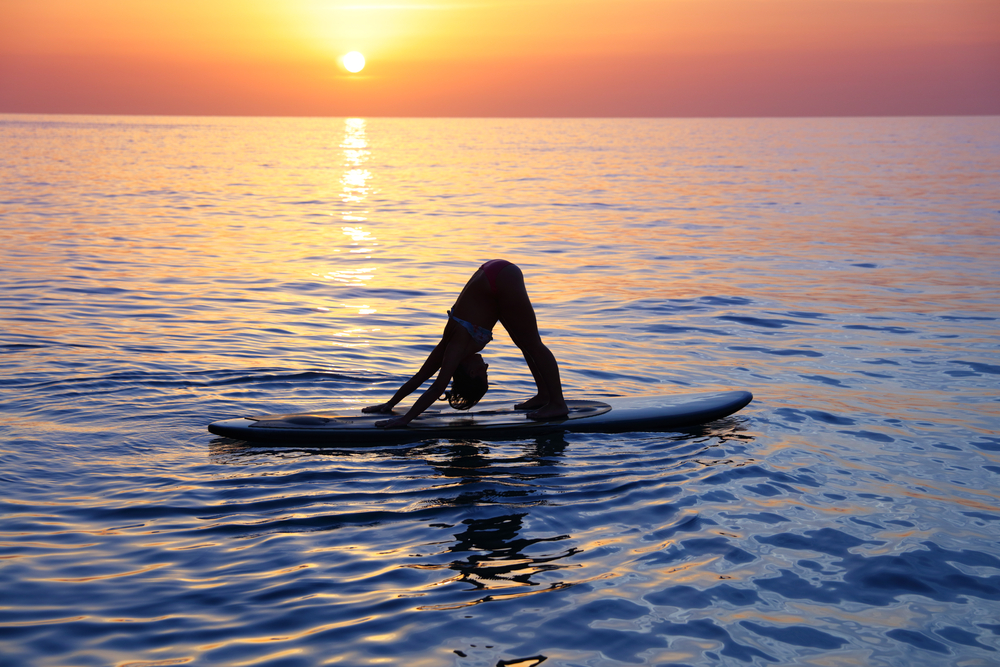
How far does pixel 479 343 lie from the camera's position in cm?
718

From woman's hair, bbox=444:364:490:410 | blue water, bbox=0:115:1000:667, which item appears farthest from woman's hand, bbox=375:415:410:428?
woman's hair, bbox=444:364:490:410

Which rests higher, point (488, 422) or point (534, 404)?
point (534, 404)

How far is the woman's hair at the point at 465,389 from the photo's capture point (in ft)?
24.5

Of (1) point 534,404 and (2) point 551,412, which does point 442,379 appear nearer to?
(2) point 551,412

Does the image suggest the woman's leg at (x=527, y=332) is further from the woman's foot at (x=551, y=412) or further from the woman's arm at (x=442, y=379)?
the woman's arm at (x=442, y=379)

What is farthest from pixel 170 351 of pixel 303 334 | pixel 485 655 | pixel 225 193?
pixel 225 193

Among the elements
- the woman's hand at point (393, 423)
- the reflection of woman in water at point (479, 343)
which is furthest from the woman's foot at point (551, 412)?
the woman's hand at point (393, 423)

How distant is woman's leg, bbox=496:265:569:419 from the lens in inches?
290

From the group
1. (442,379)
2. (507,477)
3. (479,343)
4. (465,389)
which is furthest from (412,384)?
(507,477)

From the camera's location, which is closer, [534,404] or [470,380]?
[470,380]

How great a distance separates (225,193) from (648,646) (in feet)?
111

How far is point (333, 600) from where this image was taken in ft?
15.1

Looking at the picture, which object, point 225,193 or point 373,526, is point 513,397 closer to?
point 373,526

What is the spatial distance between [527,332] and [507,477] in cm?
150
